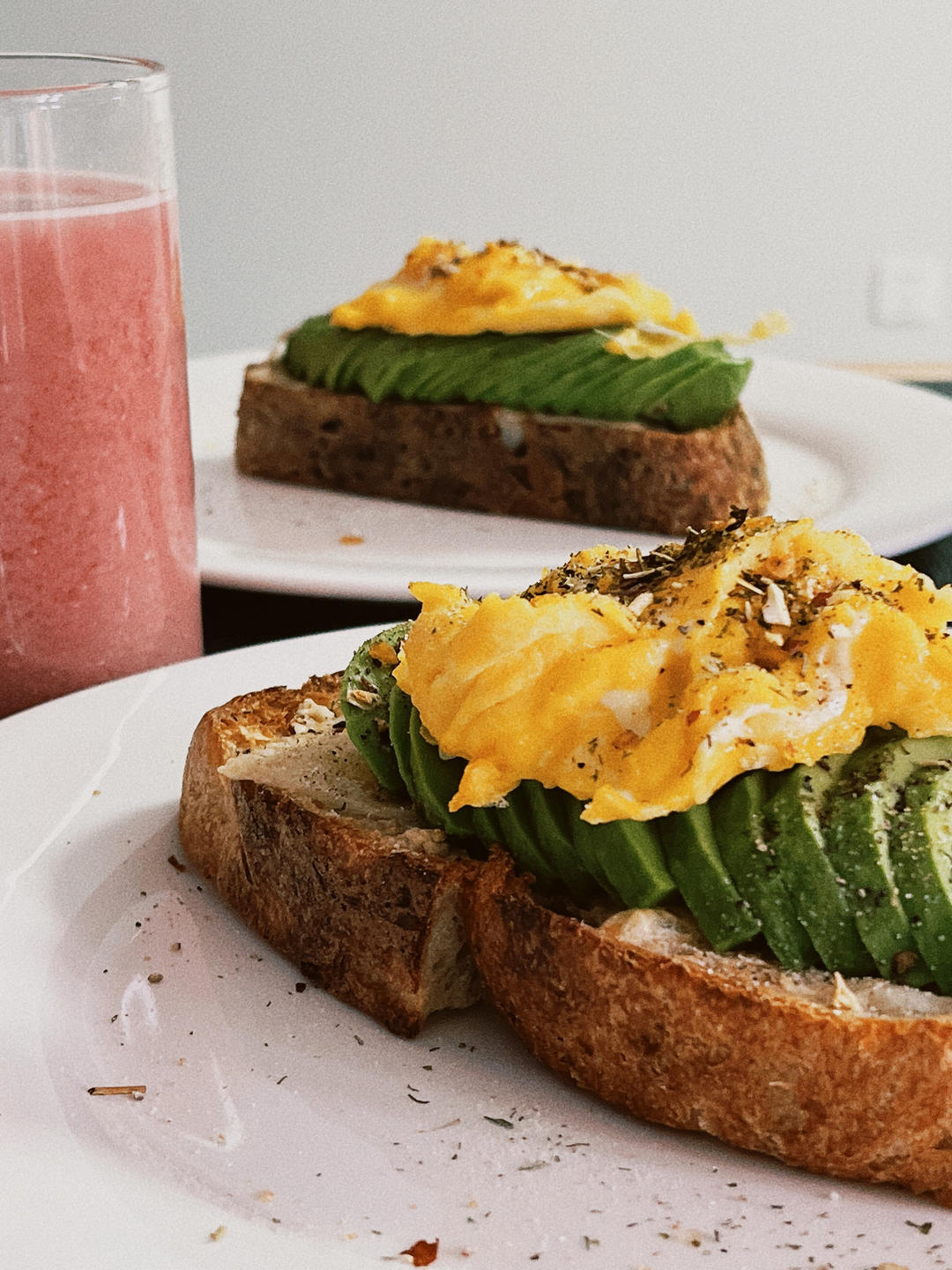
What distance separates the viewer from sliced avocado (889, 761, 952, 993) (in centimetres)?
154

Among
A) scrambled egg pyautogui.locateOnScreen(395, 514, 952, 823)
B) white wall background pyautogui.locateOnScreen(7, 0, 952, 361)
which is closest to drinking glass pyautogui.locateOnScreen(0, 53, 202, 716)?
scrambled egg pyautogui.locateOnScreen(395, 514, 952, 823)

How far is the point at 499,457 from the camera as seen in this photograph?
4012 millimetres

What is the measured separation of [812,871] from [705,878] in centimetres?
10

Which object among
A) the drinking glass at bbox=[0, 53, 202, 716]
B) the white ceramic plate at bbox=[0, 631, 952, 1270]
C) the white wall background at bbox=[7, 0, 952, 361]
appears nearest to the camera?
the white ceramic plate at bbox=[0, 631, 952, 1270]

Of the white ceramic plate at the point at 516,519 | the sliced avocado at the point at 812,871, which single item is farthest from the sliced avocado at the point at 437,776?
the white ceramic plate at the point at 516,519

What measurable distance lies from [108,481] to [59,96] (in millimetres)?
583

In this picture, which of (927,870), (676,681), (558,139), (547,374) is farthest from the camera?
(558,139)

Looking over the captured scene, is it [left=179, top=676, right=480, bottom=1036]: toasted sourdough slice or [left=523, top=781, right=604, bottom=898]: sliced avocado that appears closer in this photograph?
[left=523, top=781, right=604, bottom=898]: sliced avocado

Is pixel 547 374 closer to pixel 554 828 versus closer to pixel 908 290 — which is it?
pixel 554 828

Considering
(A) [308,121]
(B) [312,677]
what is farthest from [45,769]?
(A) [308,121]

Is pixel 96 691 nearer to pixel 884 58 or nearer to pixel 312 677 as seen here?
pixel 312 677

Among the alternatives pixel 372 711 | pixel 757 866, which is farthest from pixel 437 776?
pixel 757 866

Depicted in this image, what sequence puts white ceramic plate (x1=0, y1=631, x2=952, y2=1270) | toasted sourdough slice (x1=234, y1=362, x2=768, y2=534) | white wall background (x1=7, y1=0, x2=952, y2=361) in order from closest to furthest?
white ceramic plate (x1=0, y1=631, x2=952, y2=1270)
toasted sourdough slice (x1=234, y1=362, x2=768, y2=534)
white wall background (x1=7, y1=0, x2=952, y2=361)

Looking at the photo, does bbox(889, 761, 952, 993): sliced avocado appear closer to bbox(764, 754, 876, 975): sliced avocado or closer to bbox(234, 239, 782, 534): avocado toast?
bbox(764, 754, 876, 975): sliced avocado
